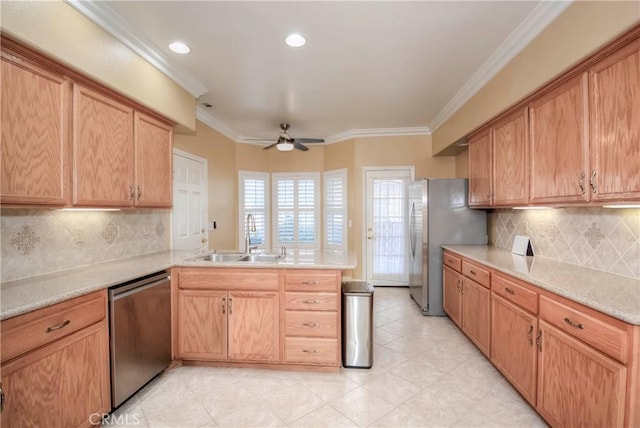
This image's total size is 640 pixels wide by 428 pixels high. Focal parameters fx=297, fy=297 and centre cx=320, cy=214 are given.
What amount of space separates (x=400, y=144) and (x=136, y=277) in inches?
168

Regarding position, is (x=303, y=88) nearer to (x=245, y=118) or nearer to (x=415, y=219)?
(x=245, y=118)

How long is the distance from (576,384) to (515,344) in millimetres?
575

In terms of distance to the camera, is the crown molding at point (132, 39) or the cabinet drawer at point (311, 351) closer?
the crown molding at point (132, 39)

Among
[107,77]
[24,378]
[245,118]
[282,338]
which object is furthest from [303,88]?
[24,378]

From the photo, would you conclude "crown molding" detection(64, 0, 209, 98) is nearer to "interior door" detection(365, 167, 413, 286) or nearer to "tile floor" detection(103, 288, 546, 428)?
"tile floor" detection(103, 288, 546, 428)

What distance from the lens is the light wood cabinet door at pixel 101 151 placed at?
1982mm

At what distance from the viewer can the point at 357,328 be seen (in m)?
2.57

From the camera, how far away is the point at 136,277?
2127 mm

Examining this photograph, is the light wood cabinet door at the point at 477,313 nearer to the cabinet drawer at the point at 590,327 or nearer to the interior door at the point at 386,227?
the cabinet drawer at the point at 590,327

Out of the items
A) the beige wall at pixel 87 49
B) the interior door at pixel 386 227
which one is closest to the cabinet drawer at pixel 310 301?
the beige wall at pixel 87 49

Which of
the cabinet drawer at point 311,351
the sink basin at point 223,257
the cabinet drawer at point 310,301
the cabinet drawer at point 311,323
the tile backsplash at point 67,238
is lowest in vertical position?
the cabinet drawer at point 311,351

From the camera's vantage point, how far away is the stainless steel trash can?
2553 millimetres

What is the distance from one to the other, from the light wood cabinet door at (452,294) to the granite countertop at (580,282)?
0.58 meters

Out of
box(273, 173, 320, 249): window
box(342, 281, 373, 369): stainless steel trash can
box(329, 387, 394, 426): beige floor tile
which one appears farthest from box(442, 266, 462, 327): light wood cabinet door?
box(273, 173, 320, 249): window
